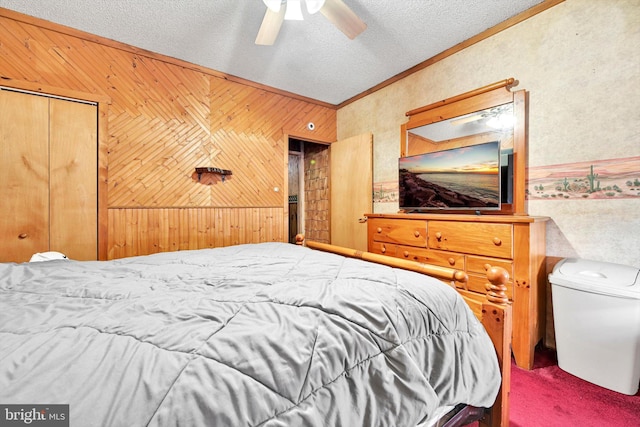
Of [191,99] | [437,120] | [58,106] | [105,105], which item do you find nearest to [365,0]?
[437,120]

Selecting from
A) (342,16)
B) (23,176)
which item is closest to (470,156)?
(342,16)

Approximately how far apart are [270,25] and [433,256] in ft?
7.68

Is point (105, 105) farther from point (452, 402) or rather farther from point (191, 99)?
point (452, 402)

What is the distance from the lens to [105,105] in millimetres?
2697

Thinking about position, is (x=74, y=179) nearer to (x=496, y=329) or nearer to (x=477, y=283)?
(x=496, y=329)

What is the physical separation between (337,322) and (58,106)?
3.25m

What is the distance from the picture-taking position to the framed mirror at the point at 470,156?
2334mm

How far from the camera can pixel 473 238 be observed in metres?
2.16

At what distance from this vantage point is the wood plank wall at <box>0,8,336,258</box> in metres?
Answer: 2.52

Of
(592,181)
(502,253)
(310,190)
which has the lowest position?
(502,253)

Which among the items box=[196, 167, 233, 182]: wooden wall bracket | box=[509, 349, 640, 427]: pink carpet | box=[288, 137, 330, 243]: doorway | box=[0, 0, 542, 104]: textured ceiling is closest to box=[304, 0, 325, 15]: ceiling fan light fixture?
box=[0, 0, 542, 104]: textured ceiling

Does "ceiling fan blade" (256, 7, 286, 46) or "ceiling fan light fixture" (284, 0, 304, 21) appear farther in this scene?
"ceiling fan blade" (256, 7, 286, 46)

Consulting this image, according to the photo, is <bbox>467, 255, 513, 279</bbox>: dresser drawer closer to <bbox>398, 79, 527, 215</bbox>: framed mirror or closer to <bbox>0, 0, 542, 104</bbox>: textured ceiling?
<bbox>398, 79, 527, 215</bbox>: framed mirror

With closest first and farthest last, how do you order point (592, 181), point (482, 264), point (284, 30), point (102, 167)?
point (592, 181), point (482, 264), point (284, 30), point (102, 167)
